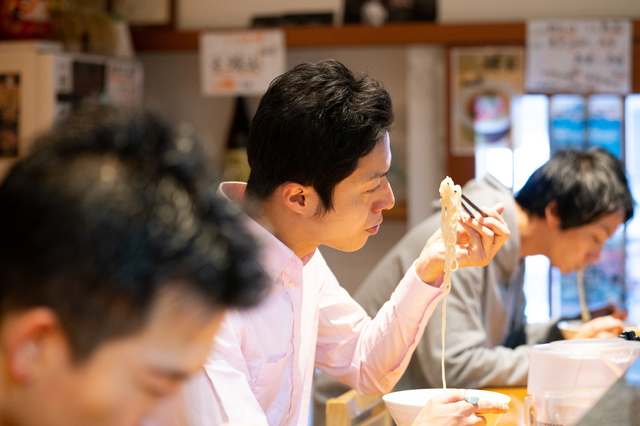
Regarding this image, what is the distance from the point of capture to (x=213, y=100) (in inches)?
125

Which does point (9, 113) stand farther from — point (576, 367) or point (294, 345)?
point (576, 367)

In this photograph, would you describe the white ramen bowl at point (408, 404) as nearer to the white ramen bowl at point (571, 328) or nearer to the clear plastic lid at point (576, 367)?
the clear plastic lid at point (576, 367)

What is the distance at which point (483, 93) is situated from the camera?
9.44ft

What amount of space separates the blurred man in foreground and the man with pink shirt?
0.59 metres

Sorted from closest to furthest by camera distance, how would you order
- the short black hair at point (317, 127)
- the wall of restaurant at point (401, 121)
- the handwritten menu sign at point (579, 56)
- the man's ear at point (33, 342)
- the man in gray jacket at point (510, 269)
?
1. the man's ear at point (33, 342)
2. the short black hair at point (317, 127)
3. the man in gray jacket at point (510, 269)
4. the handwritten menu sign at point (579, 56)
5. the wall of restaurant at point (401, 121)

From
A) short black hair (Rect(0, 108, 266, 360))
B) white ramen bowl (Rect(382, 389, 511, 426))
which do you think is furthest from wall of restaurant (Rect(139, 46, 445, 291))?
short black hair (Rect(0, 108, 266, 360))

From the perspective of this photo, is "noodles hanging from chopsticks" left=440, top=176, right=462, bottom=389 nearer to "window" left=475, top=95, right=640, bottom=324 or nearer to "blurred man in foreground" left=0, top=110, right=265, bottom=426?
"blurred man in foreground" left=0, top=110, right=265, bottom=426

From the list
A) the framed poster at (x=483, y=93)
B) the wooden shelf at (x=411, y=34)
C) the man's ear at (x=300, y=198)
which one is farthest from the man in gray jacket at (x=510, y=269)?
the wooden shelf at (x=411, y=34)

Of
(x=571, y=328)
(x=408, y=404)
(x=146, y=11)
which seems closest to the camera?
(x=408, y=404)

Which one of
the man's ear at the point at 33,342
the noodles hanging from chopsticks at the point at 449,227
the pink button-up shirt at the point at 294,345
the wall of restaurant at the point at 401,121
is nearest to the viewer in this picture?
the man's ear at the point at 33,342

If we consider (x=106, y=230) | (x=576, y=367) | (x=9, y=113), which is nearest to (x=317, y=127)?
(x=576, y=367)

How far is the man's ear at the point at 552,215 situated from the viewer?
200 cm

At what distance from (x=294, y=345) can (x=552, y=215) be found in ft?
3.50

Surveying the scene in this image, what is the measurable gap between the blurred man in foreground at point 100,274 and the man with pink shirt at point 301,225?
587 millimetres
